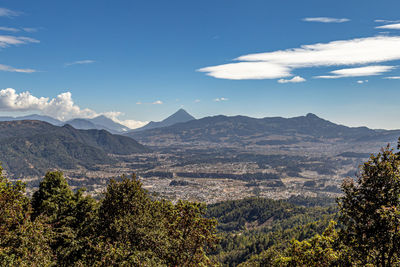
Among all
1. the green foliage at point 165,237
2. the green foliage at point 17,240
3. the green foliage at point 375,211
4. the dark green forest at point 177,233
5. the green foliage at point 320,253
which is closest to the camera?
the green foliage at point 375,211

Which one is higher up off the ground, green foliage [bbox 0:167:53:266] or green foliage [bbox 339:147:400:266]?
green foliage [bbox 339:147:400:266]

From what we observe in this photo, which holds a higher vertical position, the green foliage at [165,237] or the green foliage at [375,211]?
the green foliage at [375,211]

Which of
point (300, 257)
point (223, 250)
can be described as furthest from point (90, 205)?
point (223, 250)

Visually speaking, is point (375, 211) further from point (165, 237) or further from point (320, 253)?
point (165, 237)

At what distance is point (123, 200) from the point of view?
93.7ft

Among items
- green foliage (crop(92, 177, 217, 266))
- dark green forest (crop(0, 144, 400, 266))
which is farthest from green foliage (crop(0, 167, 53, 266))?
green foliage (crop(92, 177, 217, 266))

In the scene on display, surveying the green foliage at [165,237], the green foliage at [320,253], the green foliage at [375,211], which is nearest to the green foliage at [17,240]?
the green foliage at [165,237]

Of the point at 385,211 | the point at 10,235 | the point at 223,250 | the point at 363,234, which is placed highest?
the point at 385,211

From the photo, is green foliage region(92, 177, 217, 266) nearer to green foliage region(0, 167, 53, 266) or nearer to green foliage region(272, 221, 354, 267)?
green foliage region(0, 167, 53, 266)

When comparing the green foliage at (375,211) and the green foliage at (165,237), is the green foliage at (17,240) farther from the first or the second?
the green foliage at (375,211)

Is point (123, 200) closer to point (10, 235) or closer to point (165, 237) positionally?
point (165, 237)

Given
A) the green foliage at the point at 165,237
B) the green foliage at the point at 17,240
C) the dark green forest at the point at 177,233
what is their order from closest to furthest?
1. the dark green forest at the point at 177,233
2. the green foliage at the point at 17,240
3. the green foliage at the point at 165,237

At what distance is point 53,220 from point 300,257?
111ft

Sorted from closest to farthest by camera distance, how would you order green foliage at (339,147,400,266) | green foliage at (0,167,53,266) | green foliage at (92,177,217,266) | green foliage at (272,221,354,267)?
green foliage at (339,147,400,266), green foliage at (272,221,354,267), green foliage at (0,167,53,266), green foliage at (92,177,217,266)
